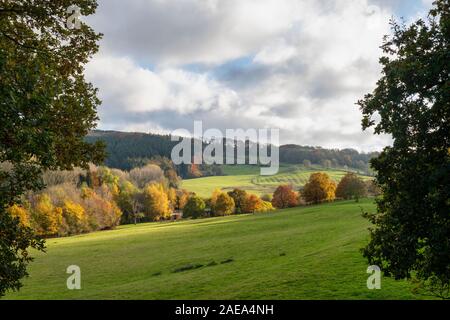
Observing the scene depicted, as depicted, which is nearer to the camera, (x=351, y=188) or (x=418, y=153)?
(x=418, y=153)

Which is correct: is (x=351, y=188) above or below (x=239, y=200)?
above

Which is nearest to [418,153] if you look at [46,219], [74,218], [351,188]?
[351,188]

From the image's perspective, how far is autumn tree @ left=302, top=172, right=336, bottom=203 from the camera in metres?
125

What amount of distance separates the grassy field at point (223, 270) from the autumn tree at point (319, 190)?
6026cm

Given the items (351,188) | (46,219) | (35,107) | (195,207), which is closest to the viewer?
(35,107)

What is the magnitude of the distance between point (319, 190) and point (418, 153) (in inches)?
4430

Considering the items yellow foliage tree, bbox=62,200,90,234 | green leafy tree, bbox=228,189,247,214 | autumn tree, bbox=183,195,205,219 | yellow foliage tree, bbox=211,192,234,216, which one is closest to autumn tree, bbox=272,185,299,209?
green leafy tree, bbox=228,189,247,214

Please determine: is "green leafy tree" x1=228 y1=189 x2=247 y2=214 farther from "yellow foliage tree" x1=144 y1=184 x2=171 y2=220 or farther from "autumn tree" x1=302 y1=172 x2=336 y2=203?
"yellow foliage tree" x1=144 y1=184 x2=171 y2=220

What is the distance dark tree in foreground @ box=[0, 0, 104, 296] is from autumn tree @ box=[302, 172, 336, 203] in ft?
367

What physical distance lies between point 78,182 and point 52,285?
157258mm

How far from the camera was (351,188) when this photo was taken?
12138 centimetres

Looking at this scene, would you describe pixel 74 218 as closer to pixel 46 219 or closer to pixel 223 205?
pixel 46 219

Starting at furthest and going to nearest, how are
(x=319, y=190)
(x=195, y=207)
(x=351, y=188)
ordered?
(x=195, y=207) < (x=319, y=190) < (x=351, y=188)
